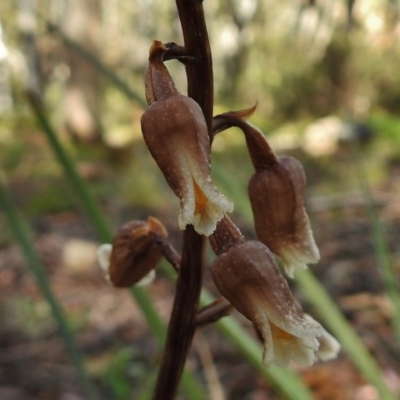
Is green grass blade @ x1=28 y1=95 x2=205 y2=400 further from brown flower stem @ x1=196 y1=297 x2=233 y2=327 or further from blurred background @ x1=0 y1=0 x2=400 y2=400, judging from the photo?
brown flower stem @ x1=196 y1=297 x2=233 y2=327

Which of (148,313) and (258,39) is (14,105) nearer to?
(258,39)

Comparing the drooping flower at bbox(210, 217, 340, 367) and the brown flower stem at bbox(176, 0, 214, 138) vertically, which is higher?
the brown flower stem at bbox(176, 0, 214, 138)

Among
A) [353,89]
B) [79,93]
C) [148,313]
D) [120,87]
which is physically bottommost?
[353,89]

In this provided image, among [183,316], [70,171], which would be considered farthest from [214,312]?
[70,171]

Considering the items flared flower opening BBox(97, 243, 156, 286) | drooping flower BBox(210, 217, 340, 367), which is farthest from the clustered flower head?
flared flower opening BBox(97, 243, 156, 286)

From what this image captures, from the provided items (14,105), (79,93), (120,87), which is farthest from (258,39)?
(120,87)

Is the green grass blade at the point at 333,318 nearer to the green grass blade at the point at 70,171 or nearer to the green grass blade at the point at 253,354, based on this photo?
the green grass blade at the point at 253,354

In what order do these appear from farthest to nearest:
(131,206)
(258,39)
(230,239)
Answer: (258,39) → (131,206) → (230,239)
